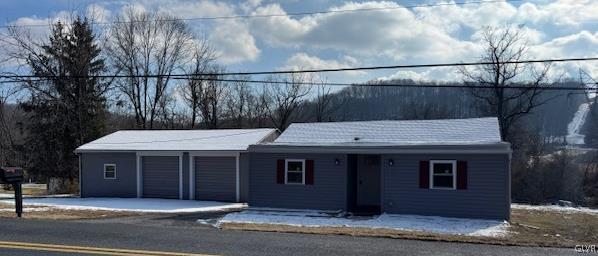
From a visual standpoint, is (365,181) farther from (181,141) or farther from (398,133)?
(181,141)

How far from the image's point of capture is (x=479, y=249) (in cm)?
1054

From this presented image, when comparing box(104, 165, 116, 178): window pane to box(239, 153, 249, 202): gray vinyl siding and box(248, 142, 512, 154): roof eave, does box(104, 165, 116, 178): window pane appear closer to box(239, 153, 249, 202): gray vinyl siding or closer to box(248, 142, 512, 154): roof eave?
box(239, 153, 249, 202): gray vinyl siding

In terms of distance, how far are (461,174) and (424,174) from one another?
3.84 ft

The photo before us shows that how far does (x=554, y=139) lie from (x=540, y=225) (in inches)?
1387

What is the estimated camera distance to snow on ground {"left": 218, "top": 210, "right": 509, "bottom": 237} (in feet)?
48.9

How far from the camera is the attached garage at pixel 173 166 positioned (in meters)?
23.7

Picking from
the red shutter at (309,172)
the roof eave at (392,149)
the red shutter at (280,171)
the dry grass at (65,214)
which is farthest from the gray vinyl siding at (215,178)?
the dry grass at (65,214)

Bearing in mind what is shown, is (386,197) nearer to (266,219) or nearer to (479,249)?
(266,219)

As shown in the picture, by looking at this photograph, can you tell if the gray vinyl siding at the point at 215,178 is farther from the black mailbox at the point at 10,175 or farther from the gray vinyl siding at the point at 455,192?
the black mailbox at the point at 10,175

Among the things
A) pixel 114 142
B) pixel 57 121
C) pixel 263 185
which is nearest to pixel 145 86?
pixel 57 121

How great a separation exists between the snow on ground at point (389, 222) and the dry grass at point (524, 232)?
28.9 inches

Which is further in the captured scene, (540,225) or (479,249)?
(540,225)

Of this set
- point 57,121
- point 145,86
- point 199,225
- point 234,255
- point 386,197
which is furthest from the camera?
point 145,86

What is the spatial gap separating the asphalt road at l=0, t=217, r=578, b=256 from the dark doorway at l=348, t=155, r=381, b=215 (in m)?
8.03
